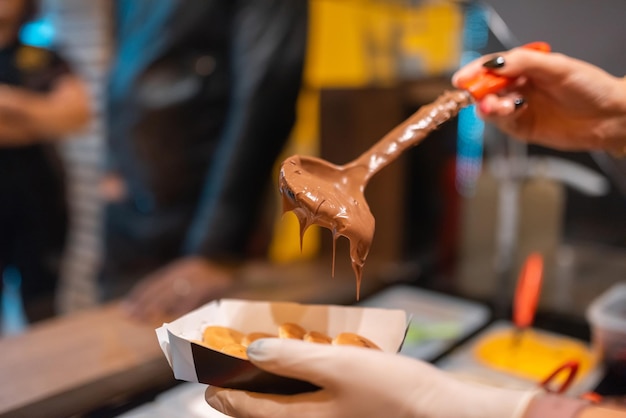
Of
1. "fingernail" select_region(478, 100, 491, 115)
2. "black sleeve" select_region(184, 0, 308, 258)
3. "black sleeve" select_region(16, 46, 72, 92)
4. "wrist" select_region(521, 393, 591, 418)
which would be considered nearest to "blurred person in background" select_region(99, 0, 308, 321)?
"black sleeve" select_region(184, 0, 308, 258)

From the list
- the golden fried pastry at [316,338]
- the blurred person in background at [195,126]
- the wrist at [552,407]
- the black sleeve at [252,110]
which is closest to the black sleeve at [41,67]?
the blurred person in background at [195,126]

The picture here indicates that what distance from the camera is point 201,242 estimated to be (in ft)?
5.56

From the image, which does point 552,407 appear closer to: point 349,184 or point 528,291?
point 349,184

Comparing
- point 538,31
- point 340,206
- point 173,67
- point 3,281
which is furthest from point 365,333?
point 3,281

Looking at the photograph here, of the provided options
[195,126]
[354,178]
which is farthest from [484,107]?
[195,126]

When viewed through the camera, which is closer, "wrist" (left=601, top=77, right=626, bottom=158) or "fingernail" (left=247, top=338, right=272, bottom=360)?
"fingernail" (left=247, top=338, right=272, bottom=360)

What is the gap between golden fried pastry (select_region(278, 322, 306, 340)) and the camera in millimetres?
758

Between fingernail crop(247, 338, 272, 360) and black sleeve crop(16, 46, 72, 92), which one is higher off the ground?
black sleeve crop(16, 46, 72, 92)

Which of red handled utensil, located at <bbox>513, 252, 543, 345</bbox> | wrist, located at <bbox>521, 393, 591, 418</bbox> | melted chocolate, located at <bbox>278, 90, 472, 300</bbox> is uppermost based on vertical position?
melted chocolate, located at <bbox>278, 90, 472, 300</bbox>

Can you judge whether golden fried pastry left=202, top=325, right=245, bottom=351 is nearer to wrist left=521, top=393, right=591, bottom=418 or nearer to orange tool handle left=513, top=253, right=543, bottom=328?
wrist left=521, top=393, right=591, bottom=418

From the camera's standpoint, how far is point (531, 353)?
4.54 feet

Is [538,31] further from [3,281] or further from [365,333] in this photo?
[3,281]

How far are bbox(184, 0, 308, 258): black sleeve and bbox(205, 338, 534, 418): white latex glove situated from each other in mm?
1090

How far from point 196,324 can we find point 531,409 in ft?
1.47
